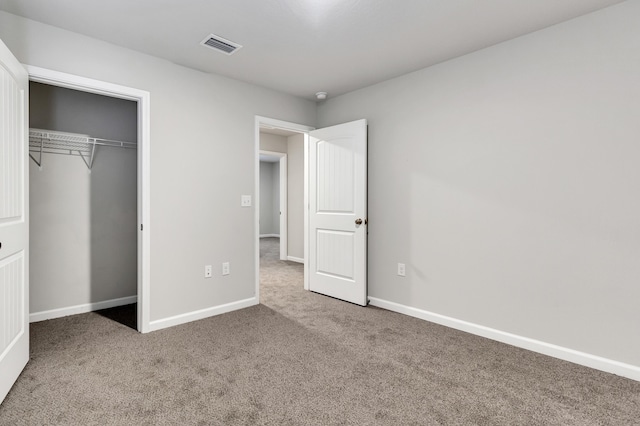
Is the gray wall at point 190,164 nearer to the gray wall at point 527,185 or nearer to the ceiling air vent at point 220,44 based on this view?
the ceiling air vent at point 220,44

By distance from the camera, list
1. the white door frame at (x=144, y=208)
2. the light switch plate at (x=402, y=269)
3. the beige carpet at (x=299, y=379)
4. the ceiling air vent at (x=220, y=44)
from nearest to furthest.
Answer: the beige carpet at (x=299, y=379) → the ceiling air vent at (x=220, y=44) → the white door frame at (x=144, y=208) → the light switch plate at (x=402, y=269)

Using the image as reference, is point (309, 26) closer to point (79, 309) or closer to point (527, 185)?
point (527, 185)

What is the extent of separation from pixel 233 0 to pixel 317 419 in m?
2.48

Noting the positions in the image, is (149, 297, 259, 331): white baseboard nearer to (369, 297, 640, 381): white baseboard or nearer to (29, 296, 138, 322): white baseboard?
(29, 296, 138, 322): white baseboard

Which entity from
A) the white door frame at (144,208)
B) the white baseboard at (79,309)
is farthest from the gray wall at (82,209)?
the white door frame at (144,208)

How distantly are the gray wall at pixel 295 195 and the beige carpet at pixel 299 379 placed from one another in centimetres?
342

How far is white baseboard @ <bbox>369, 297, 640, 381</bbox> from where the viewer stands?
215cm

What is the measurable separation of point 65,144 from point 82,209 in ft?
2.14

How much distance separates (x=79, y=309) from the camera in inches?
130

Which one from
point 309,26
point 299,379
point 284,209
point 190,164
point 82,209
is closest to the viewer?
point 299,379

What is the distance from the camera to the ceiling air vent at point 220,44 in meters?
2.54

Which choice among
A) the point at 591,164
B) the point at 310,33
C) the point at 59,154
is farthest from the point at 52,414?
the point at 591,164

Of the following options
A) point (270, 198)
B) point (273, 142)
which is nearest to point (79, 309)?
point (273, 142)

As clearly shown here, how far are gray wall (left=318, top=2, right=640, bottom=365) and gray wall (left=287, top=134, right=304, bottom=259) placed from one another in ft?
9.98
